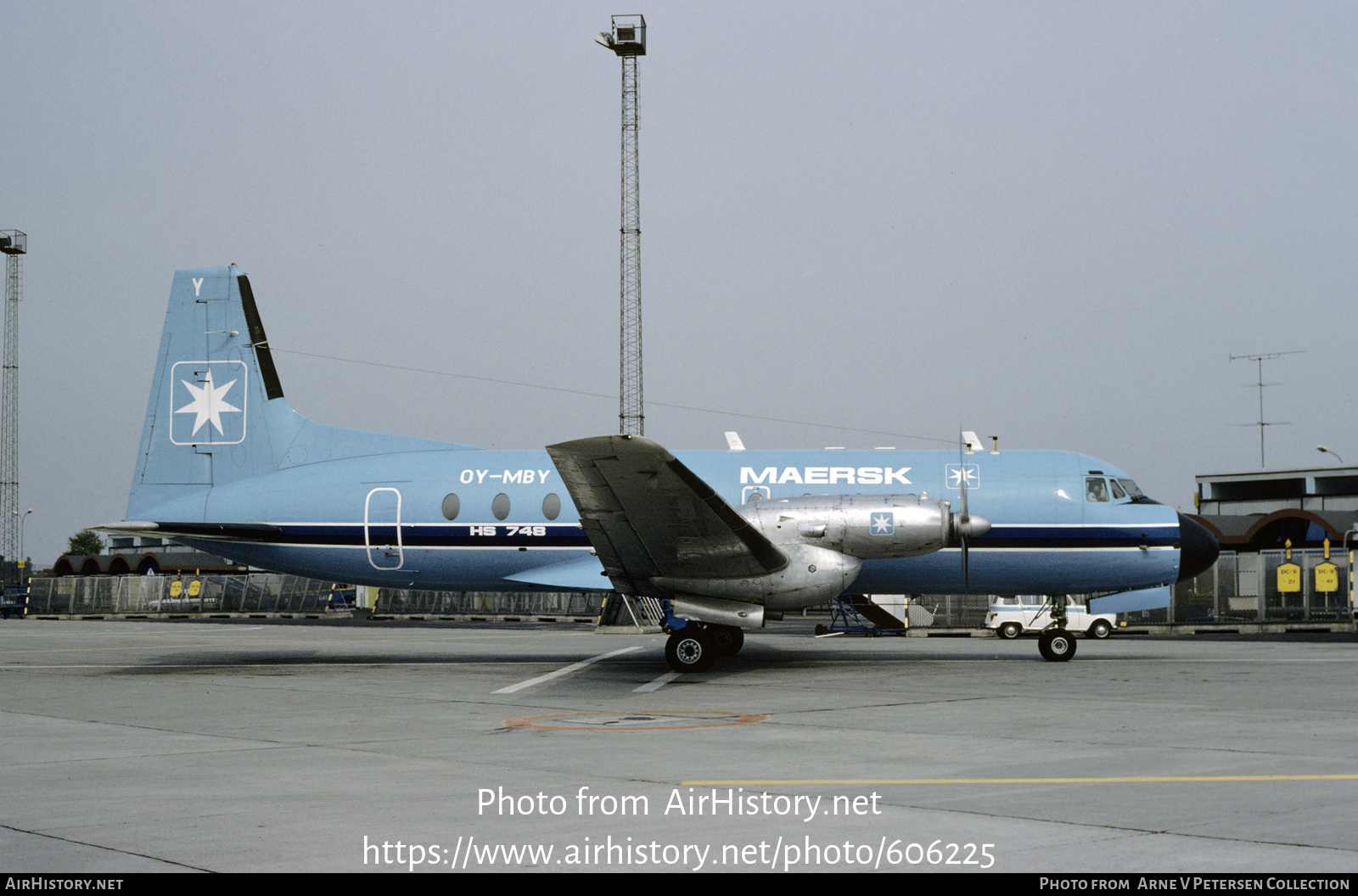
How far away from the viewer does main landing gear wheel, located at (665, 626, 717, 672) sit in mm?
17266

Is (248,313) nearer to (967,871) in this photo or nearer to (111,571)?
(967,871)

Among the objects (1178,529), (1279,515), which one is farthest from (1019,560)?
(1279,515)

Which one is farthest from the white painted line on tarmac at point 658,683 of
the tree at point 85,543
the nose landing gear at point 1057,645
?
the tree at point 85,543

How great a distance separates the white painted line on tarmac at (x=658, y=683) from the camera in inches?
603

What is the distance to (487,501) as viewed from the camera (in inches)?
776

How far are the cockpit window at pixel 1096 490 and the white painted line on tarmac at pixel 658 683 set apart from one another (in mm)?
7723

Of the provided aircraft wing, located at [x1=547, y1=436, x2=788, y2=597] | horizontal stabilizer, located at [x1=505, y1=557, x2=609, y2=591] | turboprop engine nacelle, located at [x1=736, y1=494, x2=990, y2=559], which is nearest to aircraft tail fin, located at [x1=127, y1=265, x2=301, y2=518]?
horizontal stabilizer, located at [x1=505, y1=557, x2=609, y2=591]

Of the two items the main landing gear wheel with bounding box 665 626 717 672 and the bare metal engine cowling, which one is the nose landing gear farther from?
the main landing gear wheel with bounding box 665 626 717 672

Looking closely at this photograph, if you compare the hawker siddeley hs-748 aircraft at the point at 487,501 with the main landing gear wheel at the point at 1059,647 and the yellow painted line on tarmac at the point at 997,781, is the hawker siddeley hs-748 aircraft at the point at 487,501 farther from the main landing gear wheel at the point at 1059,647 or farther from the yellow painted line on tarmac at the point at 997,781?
the yellow painted line on tarmac at the point at 997,781

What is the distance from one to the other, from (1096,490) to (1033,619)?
38.8 feet

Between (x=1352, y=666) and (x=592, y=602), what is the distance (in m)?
28.4

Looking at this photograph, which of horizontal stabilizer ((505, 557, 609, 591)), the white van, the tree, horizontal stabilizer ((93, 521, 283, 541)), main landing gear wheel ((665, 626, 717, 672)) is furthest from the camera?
the tree

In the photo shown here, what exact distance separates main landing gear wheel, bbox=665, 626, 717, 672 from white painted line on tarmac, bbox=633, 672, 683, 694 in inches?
6.9

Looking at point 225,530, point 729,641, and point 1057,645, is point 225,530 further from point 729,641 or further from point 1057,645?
point 1057,645
